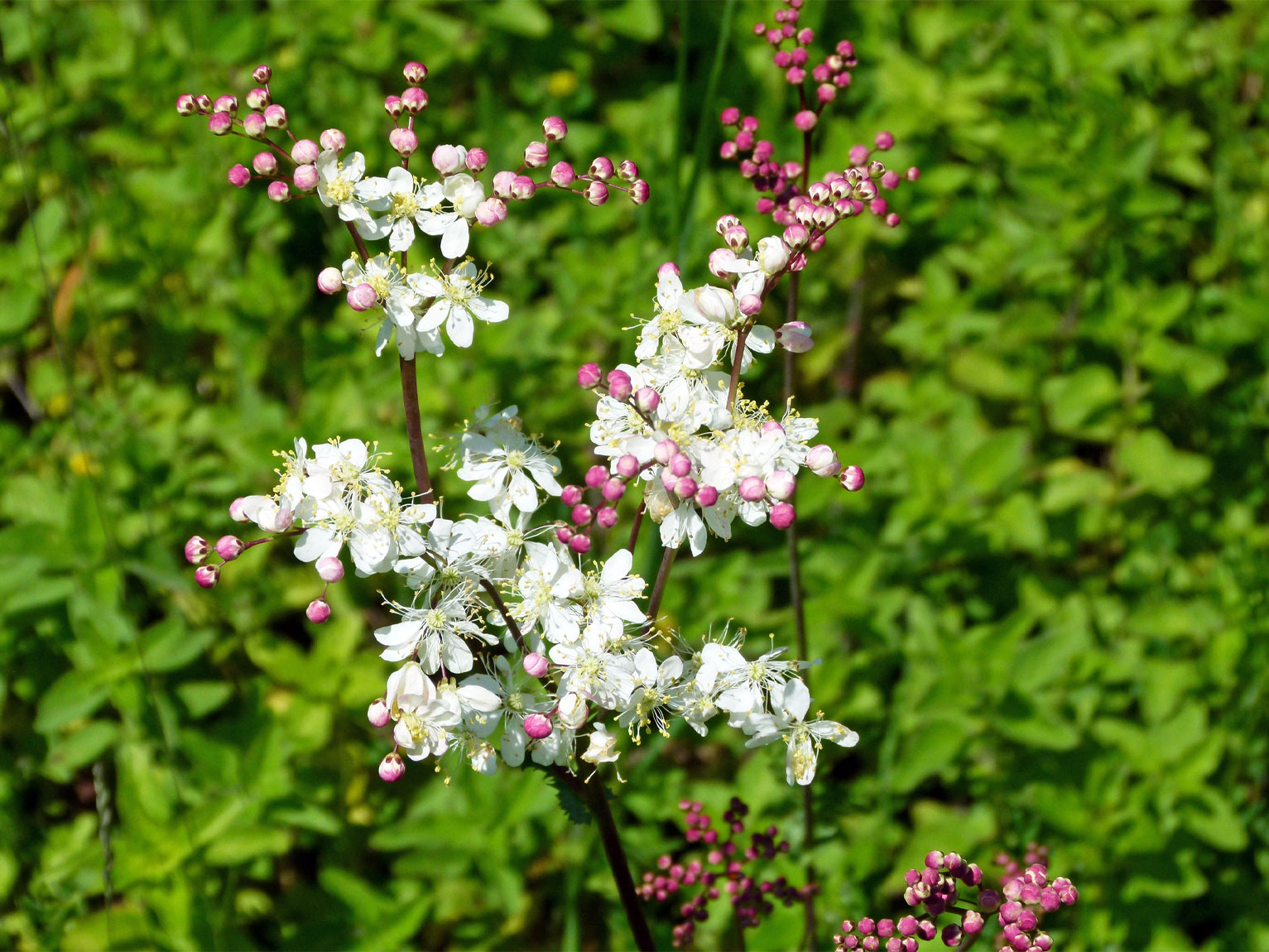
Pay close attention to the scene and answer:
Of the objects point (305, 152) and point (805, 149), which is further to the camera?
point (805, 149)

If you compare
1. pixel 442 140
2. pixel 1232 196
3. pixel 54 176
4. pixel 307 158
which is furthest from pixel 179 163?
pixel 1232 196

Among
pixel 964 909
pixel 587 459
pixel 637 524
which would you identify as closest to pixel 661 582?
pixel 637 524

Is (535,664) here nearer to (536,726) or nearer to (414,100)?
(536,726)

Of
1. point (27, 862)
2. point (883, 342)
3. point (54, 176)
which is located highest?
point (54, 176)

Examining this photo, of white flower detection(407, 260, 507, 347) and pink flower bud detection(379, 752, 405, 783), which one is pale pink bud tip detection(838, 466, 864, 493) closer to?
white flower detection(407, 260, 507, 347)

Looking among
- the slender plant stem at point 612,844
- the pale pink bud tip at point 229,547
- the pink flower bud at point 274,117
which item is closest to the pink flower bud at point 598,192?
the pink flower bud at point 274,117

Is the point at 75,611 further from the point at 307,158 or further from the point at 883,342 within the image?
the point at 883,342

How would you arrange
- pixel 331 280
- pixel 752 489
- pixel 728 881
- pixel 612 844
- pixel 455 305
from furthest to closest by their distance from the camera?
1. pixel 728 881
2. pixel 612 844
3. pixel 455 305
4. pixel 331 280
5. pixel 752 489
